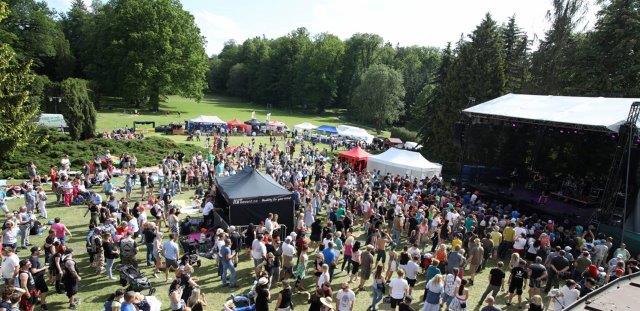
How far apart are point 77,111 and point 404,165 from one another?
63.9 ft

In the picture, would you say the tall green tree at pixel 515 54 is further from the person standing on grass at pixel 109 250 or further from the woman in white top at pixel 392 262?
the person standing on grass at pixel 109 250

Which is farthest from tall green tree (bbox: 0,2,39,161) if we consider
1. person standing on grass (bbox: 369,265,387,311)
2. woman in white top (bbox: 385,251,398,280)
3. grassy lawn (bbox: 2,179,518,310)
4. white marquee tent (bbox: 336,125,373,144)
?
white marquee tent (bbox: 336,125,373,144)

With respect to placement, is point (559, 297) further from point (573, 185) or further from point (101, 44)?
point (101, 44)

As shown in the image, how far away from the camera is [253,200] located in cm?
1282

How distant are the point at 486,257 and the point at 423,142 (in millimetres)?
21412

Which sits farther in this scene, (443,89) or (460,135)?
(443,89)

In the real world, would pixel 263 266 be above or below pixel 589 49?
below

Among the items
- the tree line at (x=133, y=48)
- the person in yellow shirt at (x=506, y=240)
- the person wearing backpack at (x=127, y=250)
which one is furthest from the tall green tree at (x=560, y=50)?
the tree line at (x=133, y=48)

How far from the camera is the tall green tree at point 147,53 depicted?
1854 inches

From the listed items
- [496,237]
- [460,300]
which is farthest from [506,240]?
[460,300]

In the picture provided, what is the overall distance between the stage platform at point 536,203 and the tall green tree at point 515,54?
42.8ft

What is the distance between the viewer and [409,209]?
1516cm

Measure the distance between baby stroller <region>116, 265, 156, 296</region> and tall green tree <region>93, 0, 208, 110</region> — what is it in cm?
4115

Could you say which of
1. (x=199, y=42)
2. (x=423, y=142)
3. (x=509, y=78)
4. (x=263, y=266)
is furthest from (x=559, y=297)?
(x=199, y=42)
